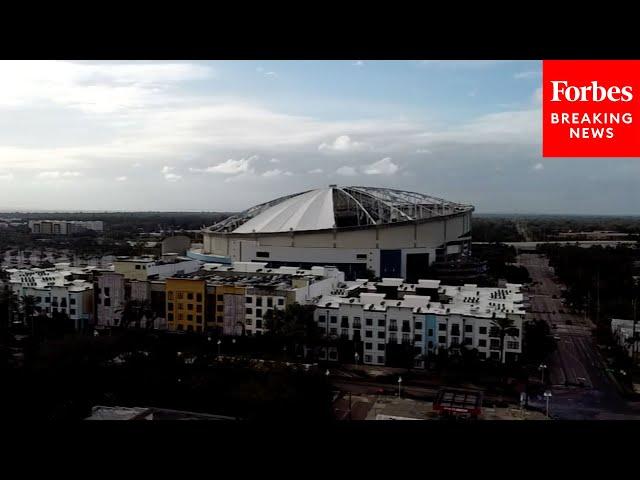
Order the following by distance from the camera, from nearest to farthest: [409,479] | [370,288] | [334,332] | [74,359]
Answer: [409,479] < [74,359] < [334,332] < [370,288]

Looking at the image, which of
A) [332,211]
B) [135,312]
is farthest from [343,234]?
[135,312]

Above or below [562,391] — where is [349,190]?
above

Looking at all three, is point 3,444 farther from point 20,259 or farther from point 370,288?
point 20,259

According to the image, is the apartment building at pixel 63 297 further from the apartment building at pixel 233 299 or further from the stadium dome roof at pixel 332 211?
the stadium dome roof at pixel 332 211

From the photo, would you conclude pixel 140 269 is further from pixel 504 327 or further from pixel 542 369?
pixel 542 369

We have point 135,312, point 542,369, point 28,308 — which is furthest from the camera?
point 135,312
